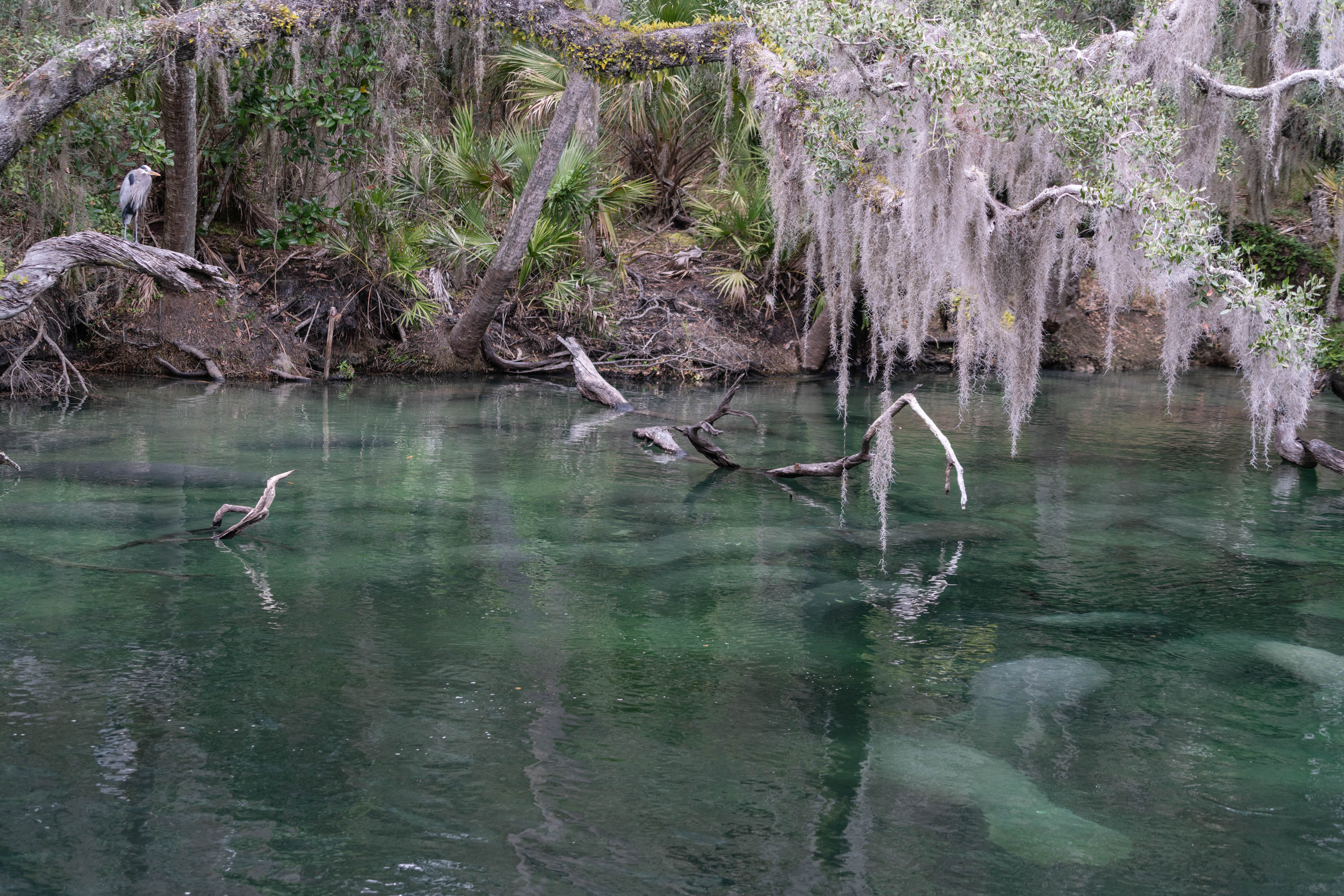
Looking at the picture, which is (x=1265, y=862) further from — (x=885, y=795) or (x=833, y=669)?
(x=833, y=669)

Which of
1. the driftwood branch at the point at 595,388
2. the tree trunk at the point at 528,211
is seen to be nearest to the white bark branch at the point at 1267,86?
the tree trunk at the point at 528,211

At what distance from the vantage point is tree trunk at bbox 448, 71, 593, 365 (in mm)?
14352

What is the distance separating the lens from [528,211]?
586 inches

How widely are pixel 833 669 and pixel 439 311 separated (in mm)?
12657

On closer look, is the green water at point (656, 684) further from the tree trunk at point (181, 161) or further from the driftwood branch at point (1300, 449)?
the tree trunk at point (181, 161)

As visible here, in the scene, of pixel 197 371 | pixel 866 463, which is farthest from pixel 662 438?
pixel 197 371

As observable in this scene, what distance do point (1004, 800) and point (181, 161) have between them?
13581 millimetres

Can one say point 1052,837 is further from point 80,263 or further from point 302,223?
point 302,223

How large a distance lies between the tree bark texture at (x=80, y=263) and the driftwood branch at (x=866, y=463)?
4.72 meters

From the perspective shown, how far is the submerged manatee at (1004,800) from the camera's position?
3.97 meters

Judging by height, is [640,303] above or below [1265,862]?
above

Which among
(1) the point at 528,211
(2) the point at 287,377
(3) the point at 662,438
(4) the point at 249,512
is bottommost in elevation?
(4) the point at 249,512

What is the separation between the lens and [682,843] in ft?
13.0

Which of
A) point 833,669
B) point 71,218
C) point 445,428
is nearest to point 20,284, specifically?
point 445,428
